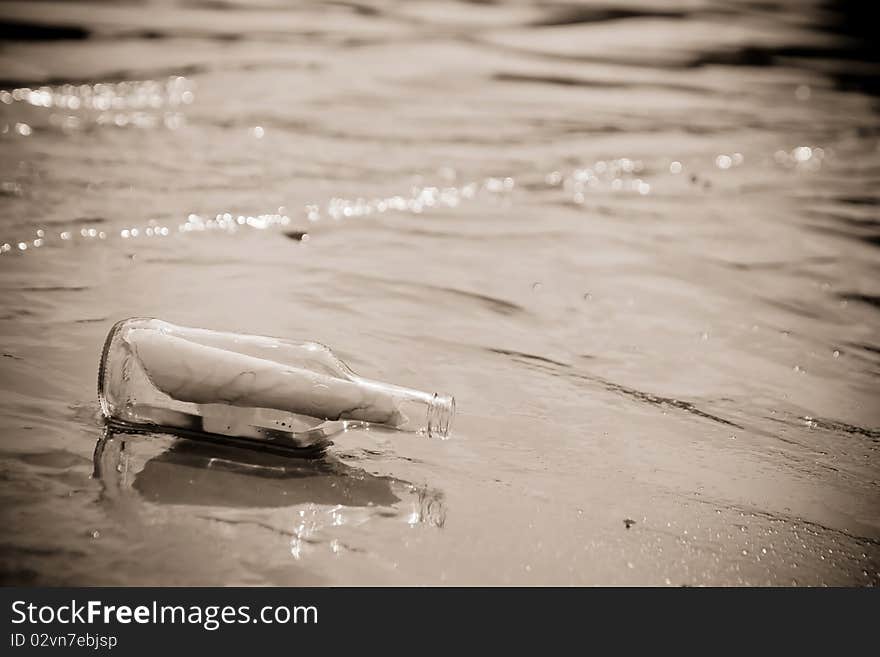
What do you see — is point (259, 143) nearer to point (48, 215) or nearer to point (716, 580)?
point (48, 215)

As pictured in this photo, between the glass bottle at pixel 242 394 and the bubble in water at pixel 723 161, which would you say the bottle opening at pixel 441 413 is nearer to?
the glass bottle at pixel 242 394

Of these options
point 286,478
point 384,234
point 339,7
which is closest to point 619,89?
point 339,7

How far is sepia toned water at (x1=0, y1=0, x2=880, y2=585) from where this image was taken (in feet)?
5.47

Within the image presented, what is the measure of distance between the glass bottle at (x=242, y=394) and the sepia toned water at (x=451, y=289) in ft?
0.17

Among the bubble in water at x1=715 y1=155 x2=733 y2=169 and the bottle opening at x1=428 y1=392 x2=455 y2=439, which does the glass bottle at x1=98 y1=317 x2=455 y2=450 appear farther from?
the bubble in water at x1=715 y1=155 x2=733 y2=169

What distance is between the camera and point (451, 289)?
2893mm

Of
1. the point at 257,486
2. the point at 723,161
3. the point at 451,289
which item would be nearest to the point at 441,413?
the point at 257,486

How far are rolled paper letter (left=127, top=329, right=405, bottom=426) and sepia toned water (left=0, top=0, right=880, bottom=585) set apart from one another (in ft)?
0.33

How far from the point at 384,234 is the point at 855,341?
1.37 metres

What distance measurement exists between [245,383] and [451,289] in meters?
1.21

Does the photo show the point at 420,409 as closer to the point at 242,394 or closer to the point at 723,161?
the point at 242,394

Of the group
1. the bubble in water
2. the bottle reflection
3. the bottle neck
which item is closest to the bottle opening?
the bottle neck

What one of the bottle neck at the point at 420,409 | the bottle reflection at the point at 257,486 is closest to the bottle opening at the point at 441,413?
the bottle neck at the point at 420,409

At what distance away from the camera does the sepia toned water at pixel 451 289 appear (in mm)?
1668
